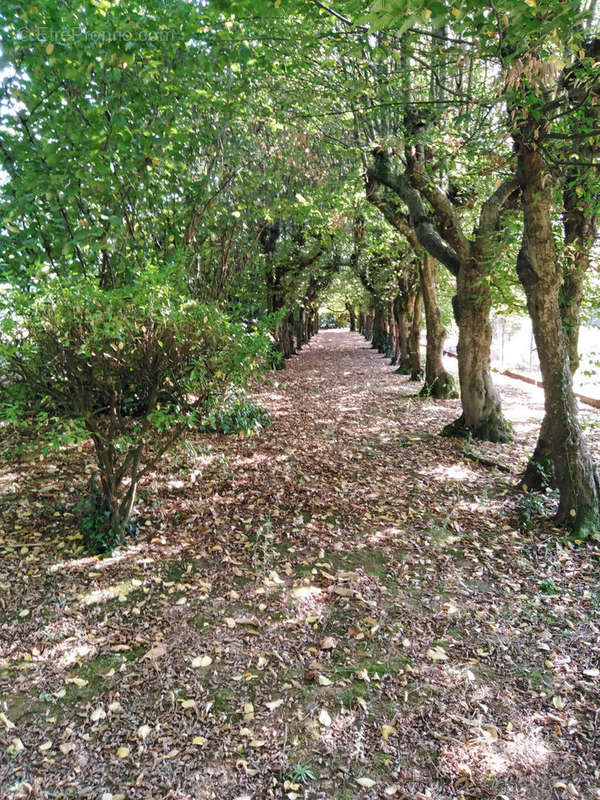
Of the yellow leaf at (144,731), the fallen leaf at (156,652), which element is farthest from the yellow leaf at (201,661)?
the yellow leaf at (144,731)

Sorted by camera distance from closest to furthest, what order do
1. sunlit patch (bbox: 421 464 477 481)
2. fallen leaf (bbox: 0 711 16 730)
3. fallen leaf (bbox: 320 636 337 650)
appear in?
1. fallen leaf (bbox: 0 711 16 730)
2. fallen leaf (bbox: 320 636 337 650)
3. sunlit patch (bbox: 421 464 477 481)

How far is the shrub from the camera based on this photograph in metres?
4.32

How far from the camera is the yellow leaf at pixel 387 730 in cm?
314

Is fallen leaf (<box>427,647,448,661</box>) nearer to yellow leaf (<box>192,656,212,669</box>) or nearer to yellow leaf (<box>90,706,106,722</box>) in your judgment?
yellow leaf (<box>192,656,212,669</box>)

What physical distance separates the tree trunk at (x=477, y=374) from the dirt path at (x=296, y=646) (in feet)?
8.53

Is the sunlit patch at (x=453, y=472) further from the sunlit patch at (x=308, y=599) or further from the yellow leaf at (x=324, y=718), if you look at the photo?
the yellow leaf at (x=324, y=718)

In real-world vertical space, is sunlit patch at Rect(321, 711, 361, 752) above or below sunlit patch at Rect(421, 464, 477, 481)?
below

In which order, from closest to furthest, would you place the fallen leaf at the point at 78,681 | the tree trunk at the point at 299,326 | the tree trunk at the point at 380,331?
the fallen leaf at the point at 78,681 < the tree trunk at the point at 380,331 < the tree trunk at the point at 299,326

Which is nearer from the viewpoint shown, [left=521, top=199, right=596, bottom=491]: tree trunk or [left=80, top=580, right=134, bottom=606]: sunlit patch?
[left=80, top=580, right=134, bottom=606]: sunlit patch

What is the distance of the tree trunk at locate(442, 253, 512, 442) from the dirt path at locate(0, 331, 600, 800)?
8.53ft

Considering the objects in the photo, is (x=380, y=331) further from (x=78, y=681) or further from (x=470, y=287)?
(x=78, y=681)

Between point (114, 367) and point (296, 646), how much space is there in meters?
2.99

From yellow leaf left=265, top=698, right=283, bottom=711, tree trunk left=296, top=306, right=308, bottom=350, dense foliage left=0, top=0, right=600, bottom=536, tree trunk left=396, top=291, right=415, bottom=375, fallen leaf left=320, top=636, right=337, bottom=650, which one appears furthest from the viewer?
tree trunk left=296, top=306, right=308, bottom=350

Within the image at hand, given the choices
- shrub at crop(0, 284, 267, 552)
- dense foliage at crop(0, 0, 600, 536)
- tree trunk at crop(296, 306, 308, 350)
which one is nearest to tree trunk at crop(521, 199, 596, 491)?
dense foliage at crop(0, 0, 600, 536)
